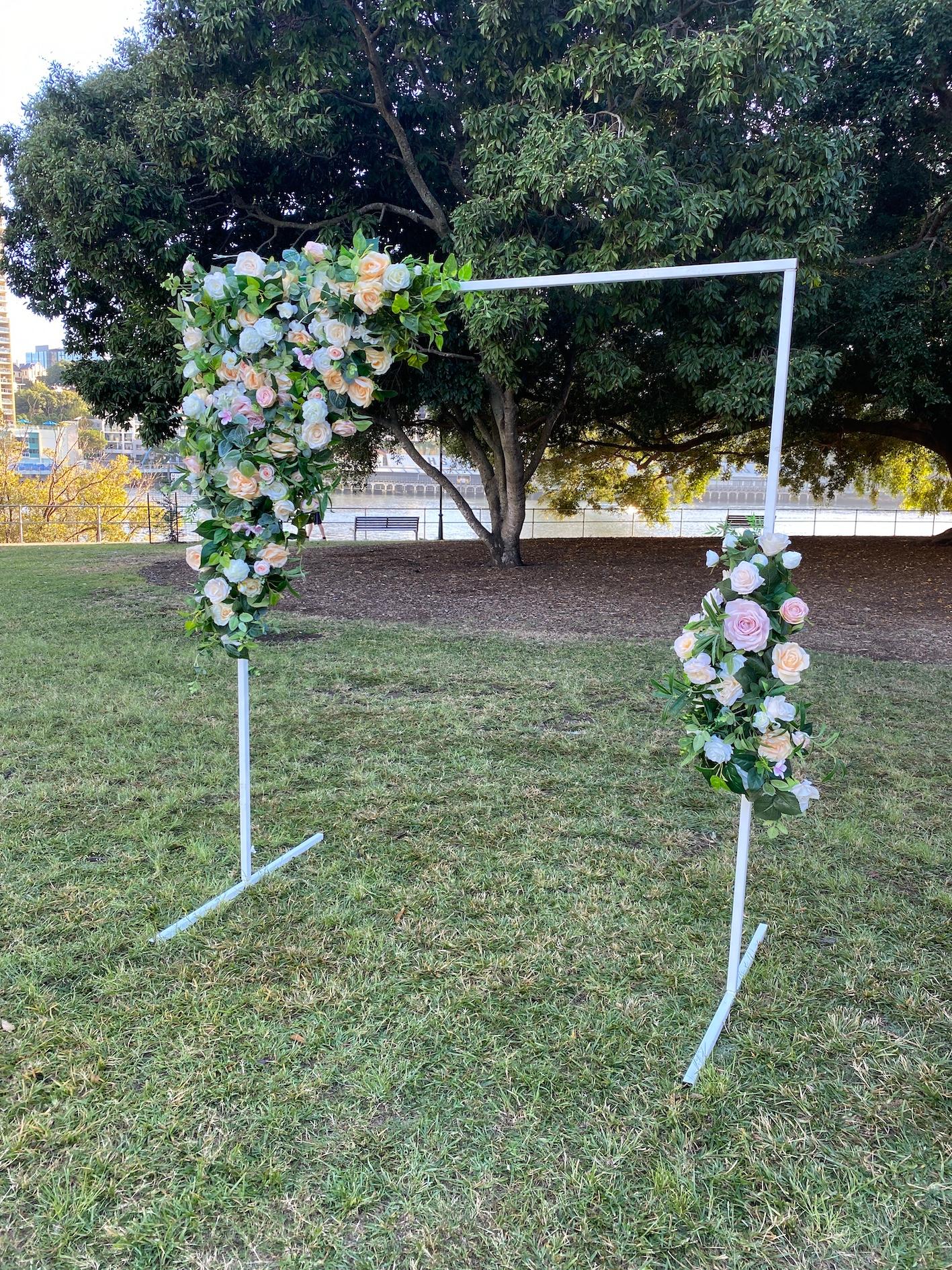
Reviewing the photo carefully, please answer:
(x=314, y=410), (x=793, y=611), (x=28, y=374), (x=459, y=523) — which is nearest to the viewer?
(x=793, y=611)

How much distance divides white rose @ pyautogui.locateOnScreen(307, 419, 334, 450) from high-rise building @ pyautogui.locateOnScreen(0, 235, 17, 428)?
37.8 meters

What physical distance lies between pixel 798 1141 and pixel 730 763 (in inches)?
31.3

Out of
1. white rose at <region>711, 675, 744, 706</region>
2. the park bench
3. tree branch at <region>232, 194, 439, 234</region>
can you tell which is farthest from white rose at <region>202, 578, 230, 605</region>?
the park bench

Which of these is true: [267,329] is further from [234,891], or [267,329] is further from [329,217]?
[329,217]

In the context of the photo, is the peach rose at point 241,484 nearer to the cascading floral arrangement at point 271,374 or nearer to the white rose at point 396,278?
the cascading floral arrangement at point 271,374

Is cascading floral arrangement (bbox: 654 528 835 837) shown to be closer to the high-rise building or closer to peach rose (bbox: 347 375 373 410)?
peach rose (bbox: 347 375 373 410)

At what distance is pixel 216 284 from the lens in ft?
7.63

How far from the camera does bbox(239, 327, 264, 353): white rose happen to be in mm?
2299

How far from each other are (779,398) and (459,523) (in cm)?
2251

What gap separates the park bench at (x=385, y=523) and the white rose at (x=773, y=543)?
2058 cm

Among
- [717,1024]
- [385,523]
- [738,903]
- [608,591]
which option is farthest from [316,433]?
[385,523]

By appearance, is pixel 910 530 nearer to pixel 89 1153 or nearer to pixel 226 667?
pixel 226 667

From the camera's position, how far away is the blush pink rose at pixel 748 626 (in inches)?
73.2

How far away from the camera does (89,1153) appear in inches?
64.6
